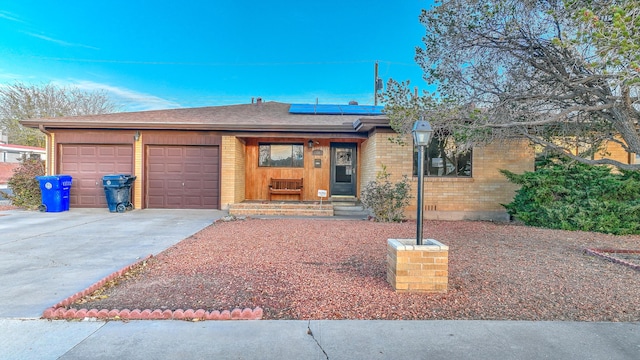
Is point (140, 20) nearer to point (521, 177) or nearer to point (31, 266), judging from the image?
point (31, 266)

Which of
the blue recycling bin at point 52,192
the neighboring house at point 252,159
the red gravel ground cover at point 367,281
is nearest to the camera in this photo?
the red gravel ground cover at point 367,281

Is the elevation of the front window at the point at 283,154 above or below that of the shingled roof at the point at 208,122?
below

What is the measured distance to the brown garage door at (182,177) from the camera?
11797 mm

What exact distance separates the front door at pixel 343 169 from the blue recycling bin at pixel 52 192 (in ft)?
30.3

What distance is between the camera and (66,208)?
438 inches

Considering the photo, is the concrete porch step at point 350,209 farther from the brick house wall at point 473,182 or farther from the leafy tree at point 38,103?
the leafy tree at point 38,103

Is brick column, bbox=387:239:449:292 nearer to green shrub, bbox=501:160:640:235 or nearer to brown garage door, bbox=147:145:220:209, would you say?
green shrub, bbox=501:160:640:235

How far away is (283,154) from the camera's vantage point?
43.4ft

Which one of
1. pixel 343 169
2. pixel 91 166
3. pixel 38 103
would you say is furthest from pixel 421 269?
pixel 38 103

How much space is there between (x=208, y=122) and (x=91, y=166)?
456cm

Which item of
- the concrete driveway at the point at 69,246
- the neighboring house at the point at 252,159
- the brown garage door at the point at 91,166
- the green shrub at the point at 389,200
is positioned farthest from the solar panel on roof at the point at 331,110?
the brown garage door at the point at 91,166

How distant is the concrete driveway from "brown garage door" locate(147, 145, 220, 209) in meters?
0.87

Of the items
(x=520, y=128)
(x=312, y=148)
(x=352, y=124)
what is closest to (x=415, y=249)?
(x=520, y=128)

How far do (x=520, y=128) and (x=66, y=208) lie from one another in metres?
13.5
